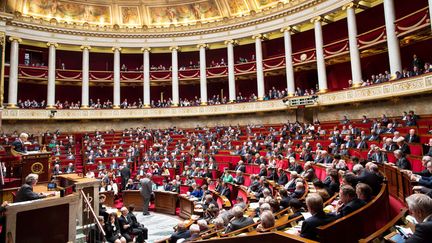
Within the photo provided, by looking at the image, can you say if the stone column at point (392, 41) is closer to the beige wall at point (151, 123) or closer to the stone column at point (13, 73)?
the beige wall at point (151, 123)

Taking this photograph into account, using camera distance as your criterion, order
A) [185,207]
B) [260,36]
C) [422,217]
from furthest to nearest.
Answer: [260,36]
[185,207]
[422,217]

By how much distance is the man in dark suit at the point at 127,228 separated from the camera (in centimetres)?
698

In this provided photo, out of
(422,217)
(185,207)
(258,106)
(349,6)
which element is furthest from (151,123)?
(422,217)

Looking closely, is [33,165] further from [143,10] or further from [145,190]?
[143,10]

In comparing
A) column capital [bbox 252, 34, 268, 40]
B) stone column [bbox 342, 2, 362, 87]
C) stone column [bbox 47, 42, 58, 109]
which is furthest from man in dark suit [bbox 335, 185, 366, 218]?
stone column [bbox 47, 42, 58, 109]

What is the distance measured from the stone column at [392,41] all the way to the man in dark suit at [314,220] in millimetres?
13424

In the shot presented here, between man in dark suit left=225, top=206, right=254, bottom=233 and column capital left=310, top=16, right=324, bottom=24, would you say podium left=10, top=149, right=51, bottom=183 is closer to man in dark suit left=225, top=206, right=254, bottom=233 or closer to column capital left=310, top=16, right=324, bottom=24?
man in dark suit left=225, top=206, right=254, bottom=233

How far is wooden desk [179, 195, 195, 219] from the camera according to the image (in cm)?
978

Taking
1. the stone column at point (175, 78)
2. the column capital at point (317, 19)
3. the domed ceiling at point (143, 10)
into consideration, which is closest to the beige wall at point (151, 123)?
the stone column at point (175, 78)

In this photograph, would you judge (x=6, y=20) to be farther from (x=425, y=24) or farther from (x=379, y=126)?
(x=425, y=24)

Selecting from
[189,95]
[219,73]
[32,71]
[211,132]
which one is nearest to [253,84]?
[219,73]

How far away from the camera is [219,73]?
23.6 metres

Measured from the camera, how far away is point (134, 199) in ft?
38.4

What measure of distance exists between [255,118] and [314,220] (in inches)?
718
